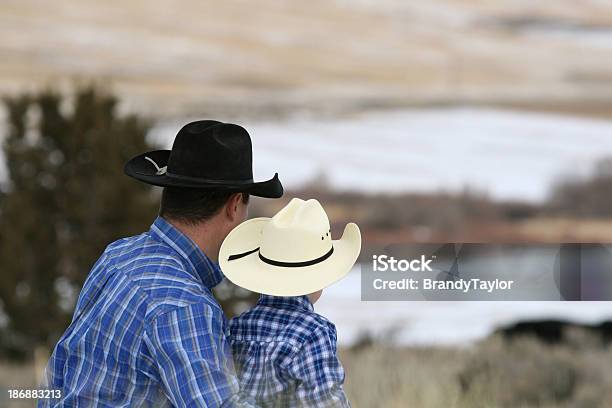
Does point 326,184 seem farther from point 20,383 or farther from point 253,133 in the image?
point 20,383

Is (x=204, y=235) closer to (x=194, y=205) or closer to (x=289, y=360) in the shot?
(x=194, y=205)

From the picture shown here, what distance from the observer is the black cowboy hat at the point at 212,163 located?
191 cm

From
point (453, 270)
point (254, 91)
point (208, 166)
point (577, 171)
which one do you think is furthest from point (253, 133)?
point (208, 166)

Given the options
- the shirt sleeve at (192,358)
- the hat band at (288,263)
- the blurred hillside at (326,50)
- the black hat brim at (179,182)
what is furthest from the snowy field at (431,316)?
the shirt sleeve at (192,358)

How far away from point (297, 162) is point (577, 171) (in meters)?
1.99

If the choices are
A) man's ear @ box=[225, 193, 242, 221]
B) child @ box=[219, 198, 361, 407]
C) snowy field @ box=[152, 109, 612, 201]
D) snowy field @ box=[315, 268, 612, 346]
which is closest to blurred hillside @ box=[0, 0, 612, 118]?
snowy field @ box=[152, 109, 612, 201]

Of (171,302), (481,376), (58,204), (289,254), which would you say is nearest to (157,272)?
(171,302)

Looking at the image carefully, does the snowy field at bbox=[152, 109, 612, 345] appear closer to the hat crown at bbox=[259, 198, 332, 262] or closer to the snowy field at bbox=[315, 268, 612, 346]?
the snowy field at bbox=[315, 268, 612, 346]

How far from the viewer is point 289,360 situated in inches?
70.4

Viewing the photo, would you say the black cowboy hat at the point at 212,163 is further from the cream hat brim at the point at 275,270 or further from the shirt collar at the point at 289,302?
the shirt collar at the point at 289,302

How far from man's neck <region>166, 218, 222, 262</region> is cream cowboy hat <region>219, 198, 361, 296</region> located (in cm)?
2

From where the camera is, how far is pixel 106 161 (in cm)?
647

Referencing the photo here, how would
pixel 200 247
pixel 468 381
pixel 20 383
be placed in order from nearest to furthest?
pixel 200 247 < pixel 468 381 < pixel 20 383

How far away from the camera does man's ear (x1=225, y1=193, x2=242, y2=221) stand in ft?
6.37
